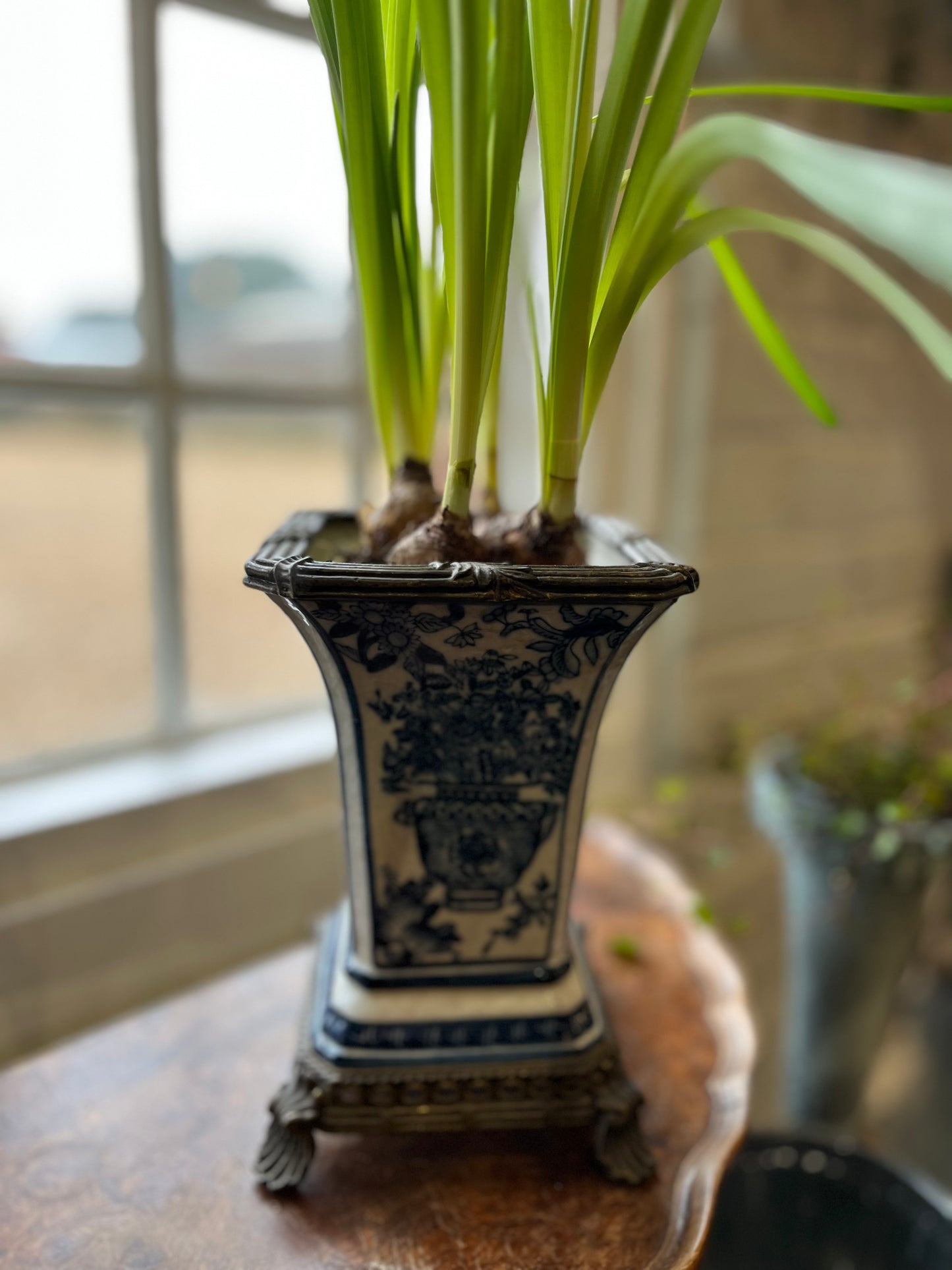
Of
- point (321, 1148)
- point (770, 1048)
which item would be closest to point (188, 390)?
point (321, 1148)

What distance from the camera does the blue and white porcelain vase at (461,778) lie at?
1.48 feet

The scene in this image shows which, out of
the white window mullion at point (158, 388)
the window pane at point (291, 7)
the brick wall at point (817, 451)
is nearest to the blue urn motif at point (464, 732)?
the white window mullion at point (158, 388)

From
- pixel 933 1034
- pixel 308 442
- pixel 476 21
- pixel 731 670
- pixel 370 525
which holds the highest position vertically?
pixel 476 21

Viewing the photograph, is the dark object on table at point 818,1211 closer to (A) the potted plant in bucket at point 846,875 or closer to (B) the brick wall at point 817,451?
(A) the potted plant in bucket at point 846,875

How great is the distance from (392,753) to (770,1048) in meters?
1.47

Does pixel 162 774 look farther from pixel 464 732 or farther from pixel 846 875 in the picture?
pixel 846 875

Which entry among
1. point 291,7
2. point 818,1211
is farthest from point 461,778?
point 291,7

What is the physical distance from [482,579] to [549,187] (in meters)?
0.22

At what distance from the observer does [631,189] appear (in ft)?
1.56

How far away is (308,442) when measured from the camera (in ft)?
5.41

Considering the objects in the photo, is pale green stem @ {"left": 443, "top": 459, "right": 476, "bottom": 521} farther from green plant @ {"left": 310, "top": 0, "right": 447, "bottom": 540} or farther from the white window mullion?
the white window mullion

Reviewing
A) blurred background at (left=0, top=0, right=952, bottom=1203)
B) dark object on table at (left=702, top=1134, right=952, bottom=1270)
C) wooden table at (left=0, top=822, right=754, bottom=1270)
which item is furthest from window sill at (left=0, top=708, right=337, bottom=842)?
dark object on table at (left=702, top=1134, right=952, bottom=1270)

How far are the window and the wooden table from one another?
0.44 metres

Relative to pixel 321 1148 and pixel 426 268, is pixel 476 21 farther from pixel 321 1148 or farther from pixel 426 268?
pixel 321 1148
